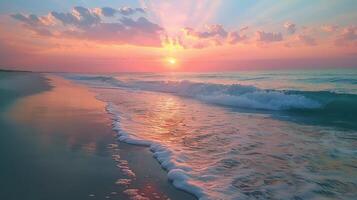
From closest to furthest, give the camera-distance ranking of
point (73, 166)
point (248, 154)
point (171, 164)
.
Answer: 1. point (73, 166)
2. point (171, 164)
3. point (248, 154)

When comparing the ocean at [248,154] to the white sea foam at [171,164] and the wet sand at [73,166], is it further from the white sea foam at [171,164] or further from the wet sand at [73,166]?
the wet sand at [73,166]

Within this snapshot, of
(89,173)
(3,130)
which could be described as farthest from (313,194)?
(3,130)

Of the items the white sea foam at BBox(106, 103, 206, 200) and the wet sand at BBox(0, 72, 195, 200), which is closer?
the wet sand at BBox(0, 72, 195, 200)

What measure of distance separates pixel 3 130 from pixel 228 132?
19.8 feet

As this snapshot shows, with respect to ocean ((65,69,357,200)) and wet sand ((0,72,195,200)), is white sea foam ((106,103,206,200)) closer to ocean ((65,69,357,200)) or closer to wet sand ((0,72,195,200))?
ocean ((65,69,357,200))

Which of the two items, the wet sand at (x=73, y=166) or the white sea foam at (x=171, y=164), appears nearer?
the wet sand at (x=73, y=166)

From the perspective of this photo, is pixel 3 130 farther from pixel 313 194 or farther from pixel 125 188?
pixel 313 194

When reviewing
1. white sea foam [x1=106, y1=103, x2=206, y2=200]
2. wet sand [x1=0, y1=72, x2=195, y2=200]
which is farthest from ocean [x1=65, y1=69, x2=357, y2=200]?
wet sand [x1=0, y1=72, x2=195, y2=200]

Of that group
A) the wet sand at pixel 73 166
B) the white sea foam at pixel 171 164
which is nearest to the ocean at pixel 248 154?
the white sea foam at pixel 171 164

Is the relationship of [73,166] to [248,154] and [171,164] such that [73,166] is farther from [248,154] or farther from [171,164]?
[248,154]

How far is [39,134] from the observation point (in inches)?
316

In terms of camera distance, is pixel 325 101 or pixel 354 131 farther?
pixel 325 101

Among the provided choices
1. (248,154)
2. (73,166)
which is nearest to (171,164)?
(73,166)

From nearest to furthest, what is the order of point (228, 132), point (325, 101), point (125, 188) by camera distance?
point (125, 188), point (228, 132), point (325, 101)
